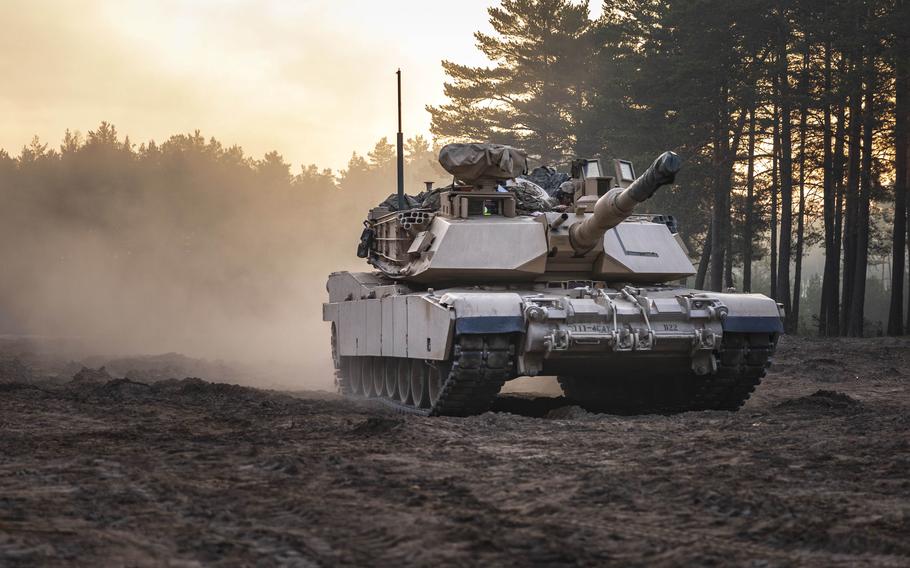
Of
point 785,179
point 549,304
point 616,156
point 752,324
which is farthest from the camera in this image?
point 616,156

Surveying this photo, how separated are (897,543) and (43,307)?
4953cm

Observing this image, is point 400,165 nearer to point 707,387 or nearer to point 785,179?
point 707,387

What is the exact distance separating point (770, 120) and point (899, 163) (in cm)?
373

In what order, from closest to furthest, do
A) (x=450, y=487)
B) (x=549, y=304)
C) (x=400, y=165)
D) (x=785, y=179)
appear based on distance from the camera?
(x=450, y=487)
(x=549, y=304)
(x=400, y=165)
(x=785, y=179)

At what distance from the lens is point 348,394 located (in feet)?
64.1

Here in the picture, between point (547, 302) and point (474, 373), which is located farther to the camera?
point (547, 302)

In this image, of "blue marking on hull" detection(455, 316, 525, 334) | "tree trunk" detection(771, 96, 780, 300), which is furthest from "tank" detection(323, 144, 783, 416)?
"tree trunk" detection(771, 96, 780, 300)

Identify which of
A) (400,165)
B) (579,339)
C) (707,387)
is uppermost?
(400,165)

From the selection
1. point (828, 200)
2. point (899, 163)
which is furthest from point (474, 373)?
point (828, 200)

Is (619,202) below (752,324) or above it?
above

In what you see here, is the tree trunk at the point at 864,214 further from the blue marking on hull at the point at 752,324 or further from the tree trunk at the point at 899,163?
the blue marking on hull at the point at 752,324

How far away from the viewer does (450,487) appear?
7.62 meters

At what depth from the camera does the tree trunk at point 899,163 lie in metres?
28.9

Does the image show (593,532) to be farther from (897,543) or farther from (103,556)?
(103,556)
